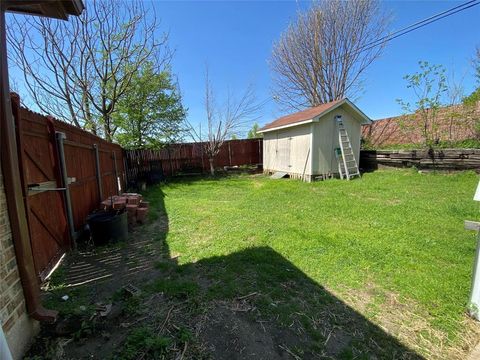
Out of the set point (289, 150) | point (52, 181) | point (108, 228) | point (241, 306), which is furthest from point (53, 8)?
point (289, 150)

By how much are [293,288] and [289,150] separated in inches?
353

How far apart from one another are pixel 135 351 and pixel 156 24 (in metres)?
11.3

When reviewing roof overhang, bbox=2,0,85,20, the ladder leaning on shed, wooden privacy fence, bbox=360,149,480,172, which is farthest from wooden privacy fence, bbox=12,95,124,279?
wooden privacy fence, bbox=360,149,480,172

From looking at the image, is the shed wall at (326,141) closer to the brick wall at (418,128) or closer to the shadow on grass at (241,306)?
the brick wall at (418,128)

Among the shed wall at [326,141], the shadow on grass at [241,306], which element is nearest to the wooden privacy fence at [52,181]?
the shadow on grass at [241,306]

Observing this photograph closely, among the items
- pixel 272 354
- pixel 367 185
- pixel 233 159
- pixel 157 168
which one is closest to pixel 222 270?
pixel 272 354

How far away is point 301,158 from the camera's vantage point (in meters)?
10.1

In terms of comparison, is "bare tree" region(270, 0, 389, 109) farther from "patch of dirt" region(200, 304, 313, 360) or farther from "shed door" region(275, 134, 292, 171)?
"patch of dirt" region(200, 304, 313, 360)

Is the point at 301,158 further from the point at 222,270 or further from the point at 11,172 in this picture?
the point at 11,172

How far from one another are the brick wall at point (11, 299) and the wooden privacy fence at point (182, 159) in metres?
8.44

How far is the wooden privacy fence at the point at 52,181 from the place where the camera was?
8.25 feet

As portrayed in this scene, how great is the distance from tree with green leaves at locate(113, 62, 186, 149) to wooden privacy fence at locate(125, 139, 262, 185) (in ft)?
2.11

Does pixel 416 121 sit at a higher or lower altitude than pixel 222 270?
higher

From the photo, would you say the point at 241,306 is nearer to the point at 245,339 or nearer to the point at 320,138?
the point at 245,339
